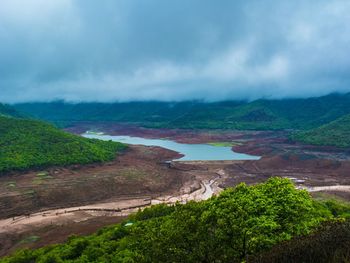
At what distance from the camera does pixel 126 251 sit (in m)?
24.5

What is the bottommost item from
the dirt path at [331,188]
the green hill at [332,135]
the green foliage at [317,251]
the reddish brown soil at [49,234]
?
the dirt path at [331,188]

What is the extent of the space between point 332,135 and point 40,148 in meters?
82.8

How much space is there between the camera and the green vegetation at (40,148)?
74312 millimetres

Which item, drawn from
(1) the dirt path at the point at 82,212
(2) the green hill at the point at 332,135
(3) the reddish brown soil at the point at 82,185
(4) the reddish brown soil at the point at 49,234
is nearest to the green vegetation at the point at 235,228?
(4) the reddish brown soil at the point at 49,234

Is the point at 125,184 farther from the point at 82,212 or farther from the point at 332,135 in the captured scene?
the point at 332,135

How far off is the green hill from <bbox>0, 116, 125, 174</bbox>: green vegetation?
2357 inches

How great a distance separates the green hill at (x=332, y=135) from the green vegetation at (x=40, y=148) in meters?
59.9

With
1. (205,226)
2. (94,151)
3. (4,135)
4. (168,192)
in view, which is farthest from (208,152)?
(205,226)

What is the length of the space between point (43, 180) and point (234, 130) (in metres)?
111

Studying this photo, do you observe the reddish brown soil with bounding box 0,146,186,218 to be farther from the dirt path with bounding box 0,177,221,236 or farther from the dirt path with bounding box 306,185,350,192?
the dirt path with bounding box 306,185,350,192

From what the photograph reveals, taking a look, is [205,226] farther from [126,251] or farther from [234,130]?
[234,130]

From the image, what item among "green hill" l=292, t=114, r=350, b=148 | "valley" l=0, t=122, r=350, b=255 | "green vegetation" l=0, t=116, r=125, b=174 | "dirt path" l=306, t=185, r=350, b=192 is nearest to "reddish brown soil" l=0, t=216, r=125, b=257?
"valley" l=0, t=122, r=350, b=255

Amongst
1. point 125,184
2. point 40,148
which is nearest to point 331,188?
point 125,184

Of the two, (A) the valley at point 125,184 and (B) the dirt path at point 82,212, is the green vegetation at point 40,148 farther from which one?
(B) the dirt path at point 82,212
